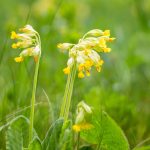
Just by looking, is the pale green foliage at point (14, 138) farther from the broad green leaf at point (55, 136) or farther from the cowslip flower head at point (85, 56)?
the cowslip flower head at point (85, 56)

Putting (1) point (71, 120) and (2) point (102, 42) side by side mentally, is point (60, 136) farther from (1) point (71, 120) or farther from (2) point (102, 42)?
(2) point (102, 42)

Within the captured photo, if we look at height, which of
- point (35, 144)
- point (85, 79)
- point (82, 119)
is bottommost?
point (35, 144)

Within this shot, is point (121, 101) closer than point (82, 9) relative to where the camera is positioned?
Yes

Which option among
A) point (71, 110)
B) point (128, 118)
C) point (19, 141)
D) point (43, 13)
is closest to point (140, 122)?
point (128, 118)

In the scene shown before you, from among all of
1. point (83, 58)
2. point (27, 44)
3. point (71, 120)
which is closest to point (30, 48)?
point (27, 44)

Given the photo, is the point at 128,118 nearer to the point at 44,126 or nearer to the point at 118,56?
the point at 44,126

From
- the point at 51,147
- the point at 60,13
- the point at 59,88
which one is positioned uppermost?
the point at 60,13

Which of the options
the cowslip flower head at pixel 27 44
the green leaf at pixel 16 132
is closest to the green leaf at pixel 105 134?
the green leaf at pixel 16 132
